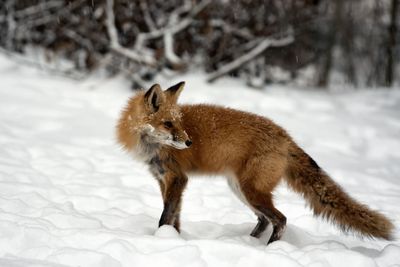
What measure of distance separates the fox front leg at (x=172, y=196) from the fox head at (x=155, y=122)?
0.36 meters

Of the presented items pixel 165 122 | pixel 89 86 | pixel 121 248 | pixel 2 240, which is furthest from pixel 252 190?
pixel 89 86

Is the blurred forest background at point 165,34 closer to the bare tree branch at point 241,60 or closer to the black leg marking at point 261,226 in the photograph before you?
the bare tree branch at point 241,60

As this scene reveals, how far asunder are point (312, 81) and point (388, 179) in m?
7.90

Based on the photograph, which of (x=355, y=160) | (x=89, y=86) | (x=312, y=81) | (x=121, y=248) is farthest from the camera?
(x=312, y=81)

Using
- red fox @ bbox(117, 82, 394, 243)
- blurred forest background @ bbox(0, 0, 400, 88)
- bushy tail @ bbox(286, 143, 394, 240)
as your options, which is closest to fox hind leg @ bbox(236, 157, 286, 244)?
red fox @ bbox(117, 82, 394, 243)

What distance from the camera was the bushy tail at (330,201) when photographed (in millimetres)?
3936

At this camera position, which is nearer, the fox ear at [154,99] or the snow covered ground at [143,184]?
the snow covered ground at [143,184]

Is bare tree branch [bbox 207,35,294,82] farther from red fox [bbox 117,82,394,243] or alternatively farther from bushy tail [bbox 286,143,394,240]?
bushy tail [bbox 286,143,394,240]

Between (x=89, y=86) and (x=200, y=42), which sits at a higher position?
(x=200, y=42)

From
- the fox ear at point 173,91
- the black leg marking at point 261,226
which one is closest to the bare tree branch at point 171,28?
the fox ear at point 173,91

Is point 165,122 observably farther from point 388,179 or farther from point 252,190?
point 388,179

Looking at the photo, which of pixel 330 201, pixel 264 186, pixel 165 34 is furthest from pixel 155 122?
pixel 165 34

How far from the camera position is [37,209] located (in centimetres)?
452

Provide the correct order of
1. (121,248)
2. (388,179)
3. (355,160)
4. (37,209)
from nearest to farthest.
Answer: (121,248), (37,209), (388,179), (355,160)
